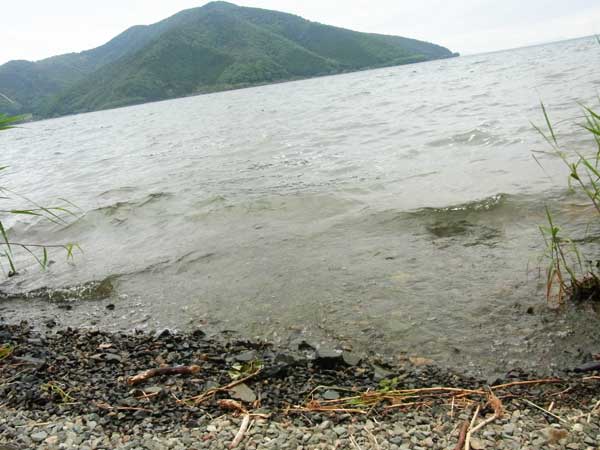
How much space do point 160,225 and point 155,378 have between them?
585 centimetres

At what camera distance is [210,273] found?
6.35m

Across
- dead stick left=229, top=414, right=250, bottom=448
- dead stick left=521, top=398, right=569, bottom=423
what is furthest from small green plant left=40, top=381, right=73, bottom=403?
dead stick left=521, top=398, right=569, bottom=423

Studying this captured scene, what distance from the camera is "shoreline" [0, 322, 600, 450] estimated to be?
106 inches

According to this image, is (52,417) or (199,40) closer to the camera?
(52,417)

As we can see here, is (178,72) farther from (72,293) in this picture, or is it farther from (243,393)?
(243,393)

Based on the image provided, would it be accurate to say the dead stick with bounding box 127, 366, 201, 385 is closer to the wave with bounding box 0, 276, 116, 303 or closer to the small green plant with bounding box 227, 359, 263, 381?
the small green plant with bounding box 227, 359, 263, 381

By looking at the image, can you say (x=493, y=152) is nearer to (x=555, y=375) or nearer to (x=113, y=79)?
(x=555, y=375)

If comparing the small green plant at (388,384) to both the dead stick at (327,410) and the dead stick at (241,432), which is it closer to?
the dead stick at (327,410)

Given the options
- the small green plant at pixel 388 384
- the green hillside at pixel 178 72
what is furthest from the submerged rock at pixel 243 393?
the green hillside at pixel 178 72

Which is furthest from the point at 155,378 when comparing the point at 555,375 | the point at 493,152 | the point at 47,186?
the point at 47,186

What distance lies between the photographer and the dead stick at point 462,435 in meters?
A: 2.49

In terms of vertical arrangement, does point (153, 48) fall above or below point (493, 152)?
above

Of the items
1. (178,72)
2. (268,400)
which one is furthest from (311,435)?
(178,72)

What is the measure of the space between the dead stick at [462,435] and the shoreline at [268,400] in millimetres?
43
